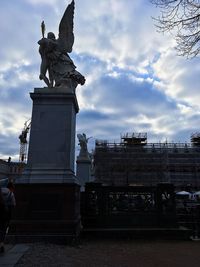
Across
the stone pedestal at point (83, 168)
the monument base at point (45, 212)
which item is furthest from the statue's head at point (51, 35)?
the stone pedestal at point (83, 168)

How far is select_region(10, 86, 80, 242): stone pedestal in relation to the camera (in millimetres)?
8766

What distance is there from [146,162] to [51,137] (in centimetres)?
5944

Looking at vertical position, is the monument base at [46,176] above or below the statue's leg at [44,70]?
below

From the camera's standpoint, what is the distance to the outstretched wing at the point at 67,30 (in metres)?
11.7

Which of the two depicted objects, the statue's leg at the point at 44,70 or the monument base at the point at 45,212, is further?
the statue's leg at the point at 44,70

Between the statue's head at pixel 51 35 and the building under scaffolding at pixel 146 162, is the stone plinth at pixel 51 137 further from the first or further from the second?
the building under scaffolding at pixel 146 162

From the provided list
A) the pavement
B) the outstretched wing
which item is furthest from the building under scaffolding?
the pavement

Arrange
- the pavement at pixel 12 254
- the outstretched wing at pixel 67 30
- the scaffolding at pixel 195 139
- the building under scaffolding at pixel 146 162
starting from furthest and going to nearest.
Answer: the scaffolding at pixel 195 139, the building under scaffolding at pixel 146 162, the outstretched wing at pixel 67 30, the pavement at pixel 12 254

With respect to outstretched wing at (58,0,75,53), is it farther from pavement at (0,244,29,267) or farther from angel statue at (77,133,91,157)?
angel statue at (77,133,91,157)

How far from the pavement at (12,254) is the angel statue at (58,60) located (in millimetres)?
5531

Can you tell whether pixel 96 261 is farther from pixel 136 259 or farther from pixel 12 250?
pixel 12 250

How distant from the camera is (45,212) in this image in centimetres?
897

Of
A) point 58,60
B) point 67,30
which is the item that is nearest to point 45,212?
point 58,60

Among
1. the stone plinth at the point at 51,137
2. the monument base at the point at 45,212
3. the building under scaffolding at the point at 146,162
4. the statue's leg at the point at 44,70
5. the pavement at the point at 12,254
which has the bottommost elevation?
the pavement at the point at 12,254
